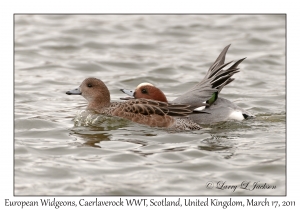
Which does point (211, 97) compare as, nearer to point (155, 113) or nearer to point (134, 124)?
point (155, 113)

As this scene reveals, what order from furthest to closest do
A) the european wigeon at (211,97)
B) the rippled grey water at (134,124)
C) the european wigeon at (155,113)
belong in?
1. the european wigeon at (211,97)
2. the european wigeon at (155,113)
3. the rippled grey water at (134,124)

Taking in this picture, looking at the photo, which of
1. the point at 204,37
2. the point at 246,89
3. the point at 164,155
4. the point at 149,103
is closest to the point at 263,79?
the point at 246,89

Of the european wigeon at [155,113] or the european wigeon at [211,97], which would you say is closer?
the european wigeon at [155,113]

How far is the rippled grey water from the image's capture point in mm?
6672

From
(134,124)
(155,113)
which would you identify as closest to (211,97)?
(155,113)

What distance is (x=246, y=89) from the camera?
37.2 ft

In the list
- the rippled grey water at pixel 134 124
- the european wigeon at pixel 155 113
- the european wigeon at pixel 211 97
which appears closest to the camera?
the rippled grey water at pixel 134 124

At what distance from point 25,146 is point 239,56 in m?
6.98

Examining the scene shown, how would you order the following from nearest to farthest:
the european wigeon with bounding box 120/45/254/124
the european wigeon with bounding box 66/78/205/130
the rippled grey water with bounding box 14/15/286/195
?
the rippled grey water with bounding box 14/15/286/195
the european wigeon with bounding box 66/78/205/130
the european wigeon with bounding box 120/45/254/124

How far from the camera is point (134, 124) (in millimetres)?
8430

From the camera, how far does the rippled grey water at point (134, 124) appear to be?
667 cm

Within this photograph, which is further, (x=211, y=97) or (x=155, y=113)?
(x=211, y=97)

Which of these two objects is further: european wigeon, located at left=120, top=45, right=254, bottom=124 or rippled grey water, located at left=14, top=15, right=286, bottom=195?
european wigeon, located at left=120, top=45, right=254, bottom=124
